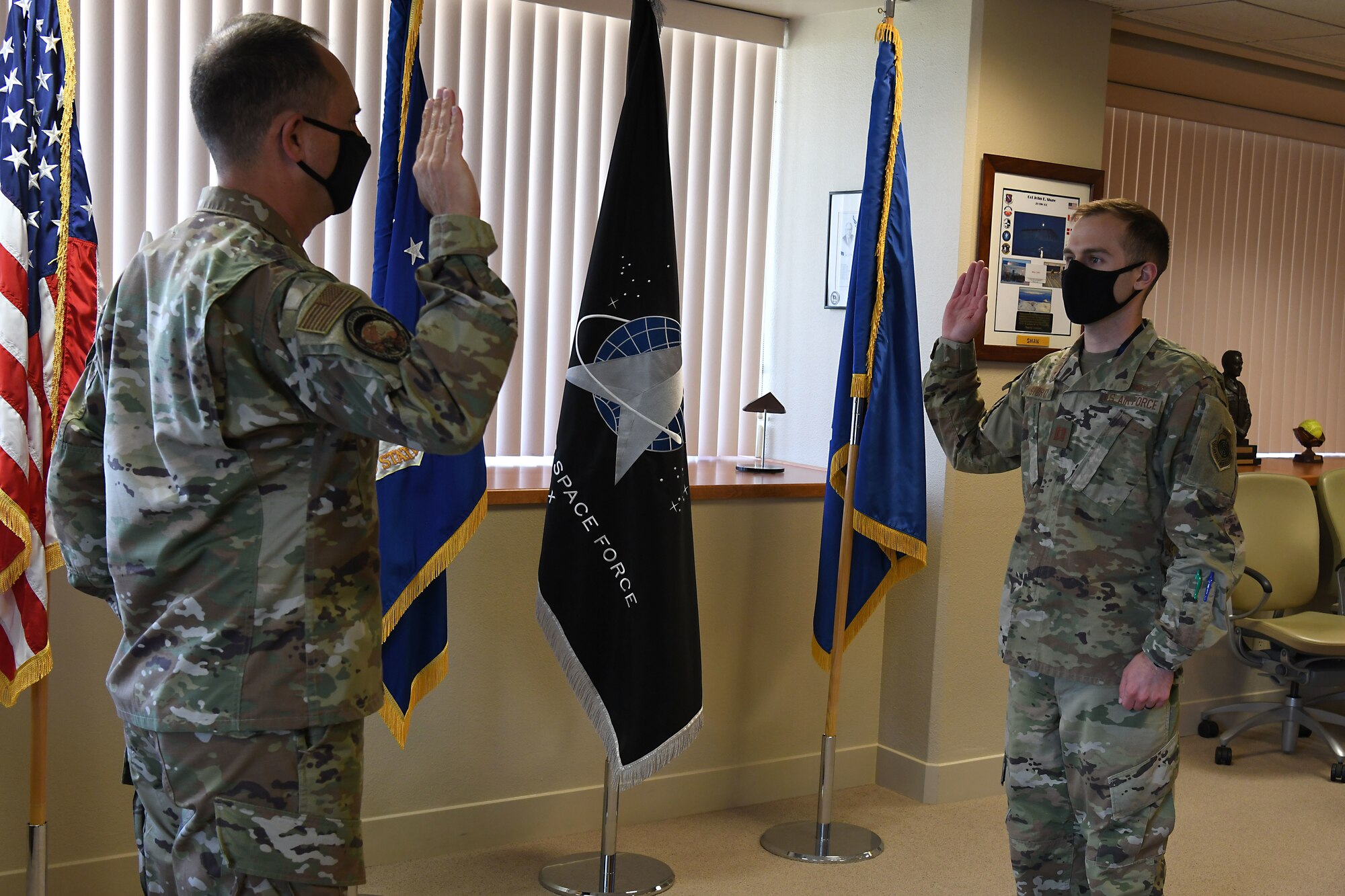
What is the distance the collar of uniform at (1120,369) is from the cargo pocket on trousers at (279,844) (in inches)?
65.0

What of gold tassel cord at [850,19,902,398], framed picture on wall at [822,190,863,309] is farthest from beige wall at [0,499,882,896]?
framed picture on wall at [822,190,863,309]

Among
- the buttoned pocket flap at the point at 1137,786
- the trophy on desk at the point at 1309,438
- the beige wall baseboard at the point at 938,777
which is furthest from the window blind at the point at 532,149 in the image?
the trophy on desk at the point at 1309,438

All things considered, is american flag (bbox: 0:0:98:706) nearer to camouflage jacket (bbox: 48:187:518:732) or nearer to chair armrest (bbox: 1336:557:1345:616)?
camouflage jacket (bbox: 48:187:518:732)

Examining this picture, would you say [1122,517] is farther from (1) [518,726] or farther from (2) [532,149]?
(2) [532,149]

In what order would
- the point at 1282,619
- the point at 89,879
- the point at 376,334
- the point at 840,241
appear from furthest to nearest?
1. the point at 1282,619
2. the point at 840,241
3. the point at 89,879
4. the point at 376,334

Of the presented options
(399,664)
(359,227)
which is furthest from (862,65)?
(399,664)

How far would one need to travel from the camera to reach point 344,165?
5.19 feet

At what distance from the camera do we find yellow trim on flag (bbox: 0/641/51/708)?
7.85ft

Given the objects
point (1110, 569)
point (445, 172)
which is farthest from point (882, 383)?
point (445, 172)

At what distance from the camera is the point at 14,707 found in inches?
105

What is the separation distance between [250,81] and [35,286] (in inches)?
45.8

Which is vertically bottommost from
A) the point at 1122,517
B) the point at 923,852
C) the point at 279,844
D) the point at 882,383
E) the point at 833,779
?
the point at 923,852

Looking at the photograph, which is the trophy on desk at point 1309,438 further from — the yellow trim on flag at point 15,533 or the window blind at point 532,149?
the yellow trim on flag at point 15,533

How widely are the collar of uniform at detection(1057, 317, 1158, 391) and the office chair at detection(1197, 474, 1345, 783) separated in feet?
7.60
